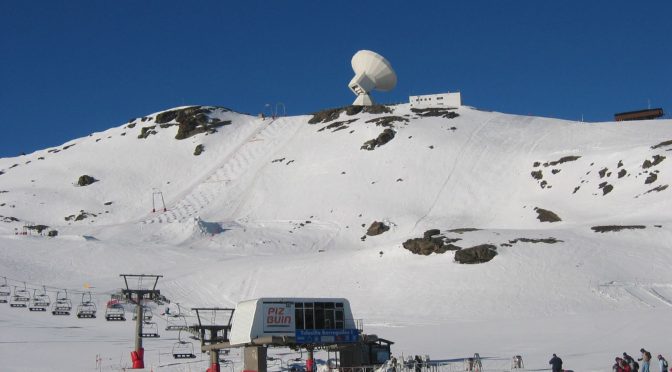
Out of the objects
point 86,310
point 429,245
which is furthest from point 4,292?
point 429,245

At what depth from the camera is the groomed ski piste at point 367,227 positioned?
4200 cm

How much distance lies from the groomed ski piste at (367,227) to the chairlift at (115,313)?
669 millimetres

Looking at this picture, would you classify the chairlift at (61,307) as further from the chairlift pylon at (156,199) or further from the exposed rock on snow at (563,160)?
the exposed rock on snow at (563,160)

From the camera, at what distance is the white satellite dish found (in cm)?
14225

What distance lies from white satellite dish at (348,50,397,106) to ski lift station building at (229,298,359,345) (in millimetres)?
110185

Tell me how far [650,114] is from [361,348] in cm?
10191

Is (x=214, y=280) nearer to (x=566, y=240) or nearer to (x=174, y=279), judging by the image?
(x=174, y=279)

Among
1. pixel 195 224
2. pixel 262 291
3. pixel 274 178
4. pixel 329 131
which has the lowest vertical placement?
pixel 262 291

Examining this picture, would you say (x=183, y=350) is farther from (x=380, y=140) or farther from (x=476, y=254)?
(x=380, y=140)

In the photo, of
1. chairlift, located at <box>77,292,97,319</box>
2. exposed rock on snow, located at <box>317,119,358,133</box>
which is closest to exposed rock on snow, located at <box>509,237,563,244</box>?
chairlift, located at <box>77,292,97,319</box>

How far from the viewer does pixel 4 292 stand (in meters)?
53.2

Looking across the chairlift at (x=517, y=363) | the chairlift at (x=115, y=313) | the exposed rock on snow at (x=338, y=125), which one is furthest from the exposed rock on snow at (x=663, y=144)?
the chairlift at (x=517, y=363)

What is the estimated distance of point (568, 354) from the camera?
3306cm

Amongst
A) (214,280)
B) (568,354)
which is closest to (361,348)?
(568,354)
